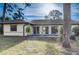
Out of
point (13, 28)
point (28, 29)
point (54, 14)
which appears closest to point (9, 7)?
point (13, 28)

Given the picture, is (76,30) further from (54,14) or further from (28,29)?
(28,29)

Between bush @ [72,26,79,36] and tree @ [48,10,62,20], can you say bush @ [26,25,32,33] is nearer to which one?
tree @ [48,10,62,20]

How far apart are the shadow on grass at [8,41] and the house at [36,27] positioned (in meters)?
0.06

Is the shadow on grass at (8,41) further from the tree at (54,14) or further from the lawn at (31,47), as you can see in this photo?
the tree at (54,14)

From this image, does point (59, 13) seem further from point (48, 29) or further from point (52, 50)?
point (52, 50)

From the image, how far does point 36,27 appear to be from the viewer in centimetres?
263

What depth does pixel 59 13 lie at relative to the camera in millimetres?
2623

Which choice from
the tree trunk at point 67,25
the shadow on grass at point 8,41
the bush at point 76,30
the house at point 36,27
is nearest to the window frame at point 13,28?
the house at point 36,27

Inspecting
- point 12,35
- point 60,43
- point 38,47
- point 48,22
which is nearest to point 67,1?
point 48,22

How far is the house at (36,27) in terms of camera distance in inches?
103

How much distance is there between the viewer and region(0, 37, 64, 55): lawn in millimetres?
2619

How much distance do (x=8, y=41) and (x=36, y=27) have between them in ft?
1.57

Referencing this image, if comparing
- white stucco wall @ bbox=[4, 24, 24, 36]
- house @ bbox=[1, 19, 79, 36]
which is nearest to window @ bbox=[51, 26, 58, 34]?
house @ bbox=[1, 19, 79, 36]

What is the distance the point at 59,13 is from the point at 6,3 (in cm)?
83
